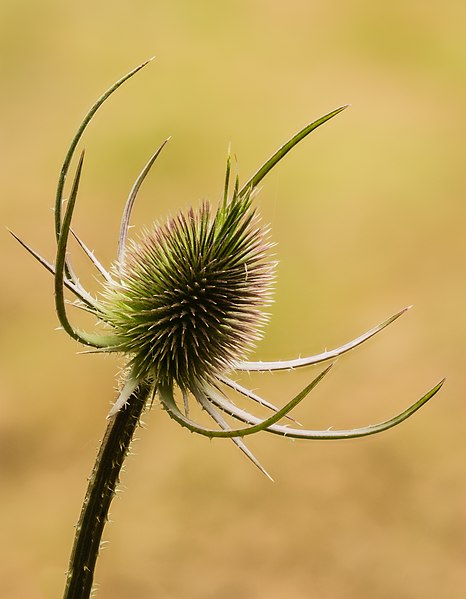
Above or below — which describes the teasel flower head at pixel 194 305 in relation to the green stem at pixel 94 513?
above

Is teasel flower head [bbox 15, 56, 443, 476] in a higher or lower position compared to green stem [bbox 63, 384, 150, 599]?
higher

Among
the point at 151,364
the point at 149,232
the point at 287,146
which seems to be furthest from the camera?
the point at 149,232

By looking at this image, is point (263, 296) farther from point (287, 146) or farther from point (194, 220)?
point (287, 146)

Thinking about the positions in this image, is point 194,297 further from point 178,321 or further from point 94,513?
point 94,513

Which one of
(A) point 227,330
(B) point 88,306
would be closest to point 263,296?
(A) point 227,330

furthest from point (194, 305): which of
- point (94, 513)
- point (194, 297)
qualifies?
point (94, 513)
